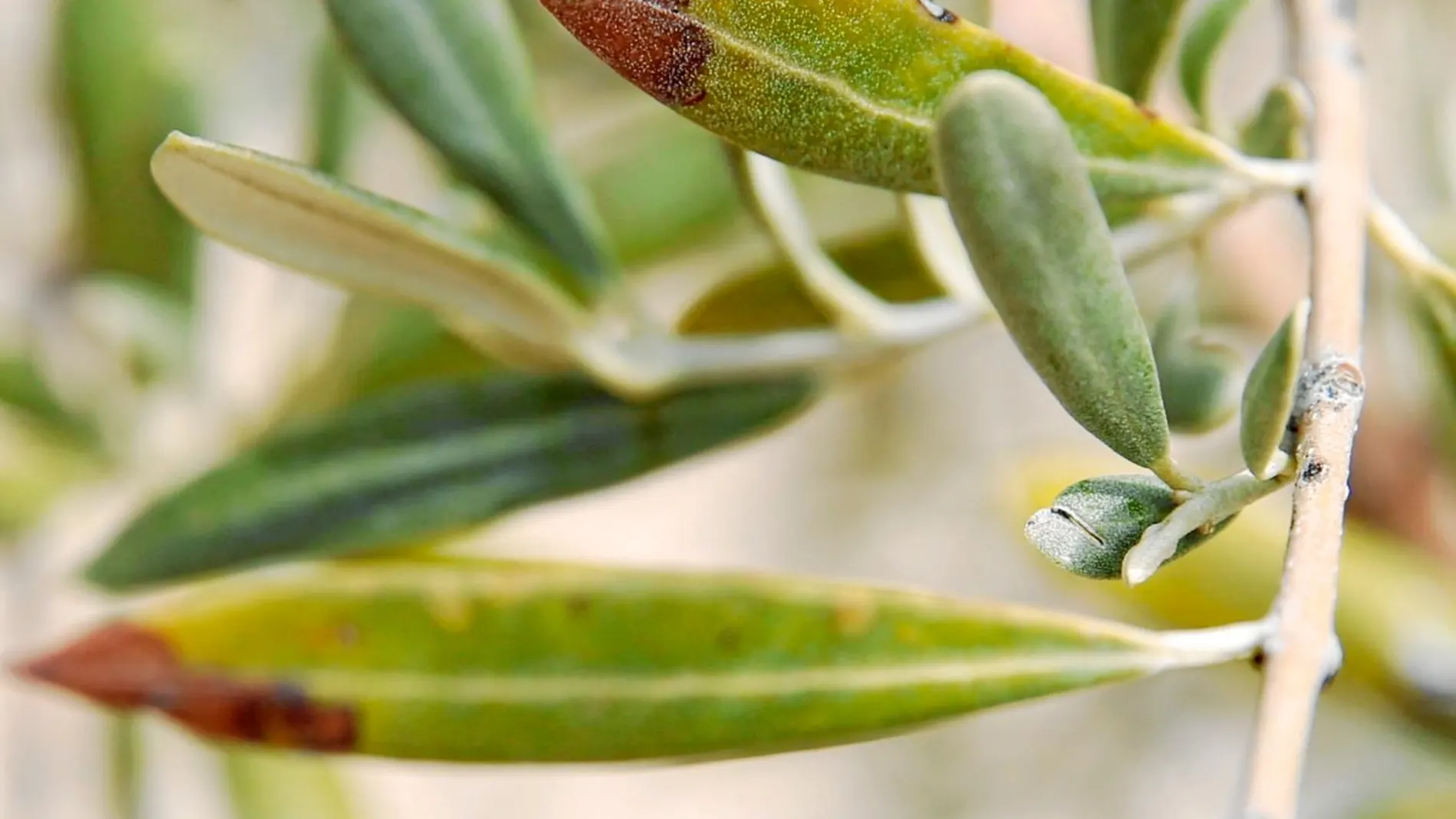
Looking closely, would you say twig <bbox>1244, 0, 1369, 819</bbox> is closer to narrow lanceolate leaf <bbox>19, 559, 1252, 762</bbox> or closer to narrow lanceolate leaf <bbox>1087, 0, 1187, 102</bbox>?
narrow lanceolate leaf <bbox>19, 559, 1252, 762</bbox>

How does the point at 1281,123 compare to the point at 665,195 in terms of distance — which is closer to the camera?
the point at 1281,123

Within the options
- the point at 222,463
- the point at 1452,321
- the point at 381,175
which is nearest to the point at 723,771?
the point at 381,175

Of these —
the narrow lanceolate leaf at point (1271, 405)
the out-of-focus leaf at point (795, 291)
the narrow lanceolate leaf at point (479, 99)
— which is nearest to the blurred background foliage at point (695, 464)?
the out-of-focus leaf at point (795, 291)

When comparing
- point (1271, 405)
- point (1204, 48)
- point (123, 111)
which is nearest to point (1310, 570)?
point (1271, 405)

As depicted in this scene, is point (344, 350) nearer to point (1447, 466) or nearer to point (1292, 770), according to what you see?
point (1292, 770)

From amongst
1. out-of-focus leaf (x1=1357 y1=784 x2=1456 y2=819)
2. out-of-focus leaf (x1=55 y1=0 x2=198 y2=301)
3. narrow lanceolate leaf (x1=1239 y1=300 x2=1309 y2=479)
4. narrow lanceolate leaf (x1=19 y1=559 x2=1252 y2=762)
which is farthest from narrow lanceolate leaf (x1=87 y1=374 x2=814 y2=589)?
out-of-focus leaf (x1=1357 y1=784 x2=1456 y2=819)

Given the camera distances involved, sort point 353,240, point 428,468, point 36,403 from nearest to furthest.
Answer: point 353,240
point 428,468
point 36,403

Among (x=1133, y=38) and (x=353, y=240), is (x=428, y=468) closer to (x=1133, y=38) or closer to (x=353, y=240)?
(x=353, y=240)
